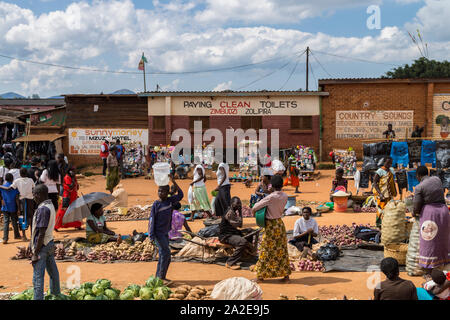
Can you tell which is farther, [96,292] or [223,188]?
[223,188]

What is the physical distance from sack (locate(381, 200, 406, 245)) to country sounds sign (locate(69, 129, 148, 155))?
18796mm

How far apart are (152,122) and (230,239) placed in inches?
719

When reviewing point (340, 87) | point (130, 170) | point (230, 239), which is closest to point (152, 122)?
point (130, 170)

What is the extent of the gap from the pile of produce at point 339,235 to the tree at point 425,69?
120 ft

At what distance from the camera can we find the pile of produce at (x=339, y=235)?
9234 millimetres

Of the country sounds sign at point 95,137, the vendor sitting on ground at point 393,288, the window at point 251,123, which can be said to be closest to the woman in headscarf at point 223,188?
the vendor sitting on ground at point 393,288

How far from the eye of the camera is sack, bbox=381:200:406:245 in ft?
26.7

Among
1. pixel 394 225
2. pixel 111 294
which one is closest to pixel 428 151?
pixel 394 225

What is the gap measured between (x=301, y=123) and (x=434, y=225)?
18066 millimetres

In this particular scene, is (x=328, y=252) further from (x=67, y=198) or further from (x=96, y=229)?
(x=67, y=198)

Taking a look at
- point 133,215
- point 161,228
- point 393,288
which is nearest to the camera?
point 393,288

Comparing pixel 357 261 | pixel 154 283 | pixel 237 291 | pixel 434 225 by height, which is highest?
pixel 434 225

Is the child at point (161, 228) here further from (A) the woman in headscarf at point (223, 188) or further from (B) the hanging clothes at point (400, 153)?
(B) the hanging clothes at point (400, 153)

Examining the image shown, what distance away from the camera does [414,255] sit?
718cm
